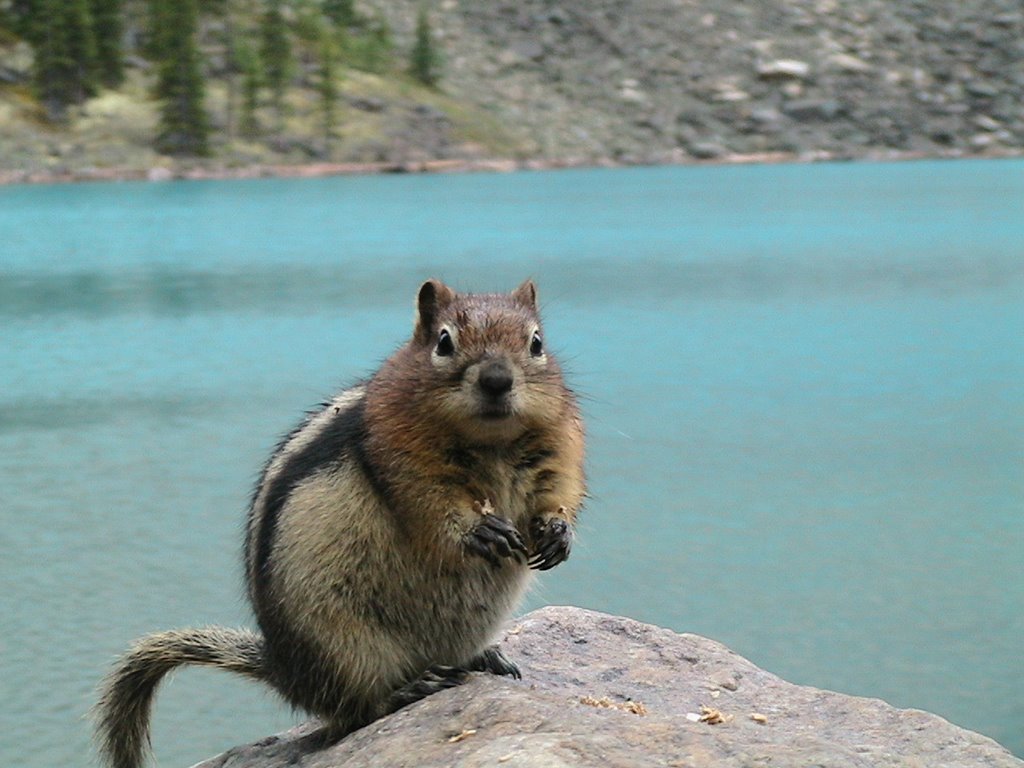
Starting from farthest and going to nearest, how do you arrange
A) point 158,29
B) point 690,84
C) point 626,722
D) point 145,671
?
point 690,84 < point 158,29 < point 145,671 < point 626,722

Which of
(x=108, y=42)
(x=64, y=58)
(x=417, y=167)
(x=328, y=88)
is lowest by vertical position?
(x=417, y=167)

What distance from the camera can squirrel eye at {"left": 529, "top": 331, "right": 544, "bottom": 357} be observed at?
4039 millimetres

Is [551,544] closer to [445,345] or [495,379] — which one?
[495,379]

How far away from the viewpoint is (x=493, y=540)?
3.88 metres

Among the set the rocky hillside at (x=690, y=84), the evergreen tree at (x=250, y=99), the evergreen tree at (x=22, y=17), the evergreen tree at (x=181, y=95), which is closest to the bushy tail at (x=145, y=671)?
A: the evergreen tree at (x=181, y=95)

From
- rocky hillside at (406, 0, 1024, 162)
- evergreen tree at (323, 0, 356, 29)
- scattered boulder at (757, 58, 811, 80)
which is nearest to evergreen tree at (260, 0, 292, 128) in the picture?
evergreen tree at (323, 0, 356, 29)

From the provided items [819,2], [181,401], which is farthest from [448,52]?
[181,401]

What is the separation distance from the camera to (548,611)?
213 inches

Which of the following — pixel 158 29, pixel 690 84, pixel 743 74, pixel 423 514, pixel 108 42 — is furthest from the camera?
pixel 743 74

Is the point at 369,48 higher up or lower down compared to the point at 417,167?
higher up

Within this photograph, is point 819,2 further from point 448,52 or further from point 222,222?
point 222,222

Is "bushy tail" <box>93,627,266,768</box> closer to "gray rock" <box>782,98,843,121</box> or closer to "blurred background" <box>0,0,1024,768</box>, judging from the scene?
"blurred background" <box>0,0,1024,768</box>

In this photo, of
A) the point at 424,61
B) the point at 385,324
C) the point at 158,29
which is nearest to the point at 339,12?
the point at 424,61

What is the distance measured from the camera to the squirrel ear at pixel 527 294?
14.0 ft
